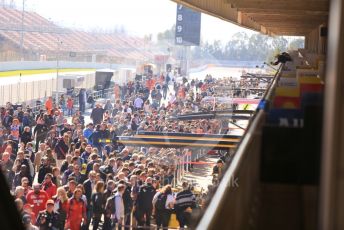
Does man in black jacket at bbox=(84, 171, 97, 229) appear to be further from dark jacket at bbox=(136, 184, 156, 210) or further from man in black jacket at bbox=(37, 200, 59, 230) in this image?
dark jacket at bbox=(136, 184, 156, 210)

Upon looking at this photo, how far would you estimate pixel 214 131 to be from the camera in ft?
70.2

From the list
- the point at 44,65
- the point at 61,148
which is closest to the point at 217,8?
the point at 61,148

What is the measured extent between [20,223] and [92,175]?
29.0 feet

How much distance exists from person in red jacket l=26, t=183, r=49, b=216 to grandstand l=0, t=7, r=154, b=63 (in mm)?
33422

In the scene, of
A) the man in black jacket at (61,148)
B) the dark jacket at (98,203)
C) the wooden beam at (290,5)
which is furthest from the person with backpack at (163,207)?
the wooden beam at (290,5)

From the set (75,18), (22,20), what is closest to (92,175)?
(22,20)

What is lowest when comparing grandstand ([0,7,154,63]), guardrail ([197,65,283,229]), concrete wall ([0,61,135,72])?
concrete wall ([0,61,135,72])

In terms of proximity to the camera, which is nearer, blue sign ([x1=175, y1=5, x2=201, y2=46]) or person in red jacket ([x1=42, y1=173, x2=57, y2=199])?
person in red jacket ([x1=42, y1=173, x2=57, y2=199])

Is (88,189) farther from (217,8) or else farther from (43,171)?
(217,8)

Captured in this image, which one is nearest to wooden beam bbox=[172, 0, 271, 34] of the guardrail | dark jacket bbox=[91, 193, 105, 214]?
dark jacket bbox=[91, 193, 105, 214]

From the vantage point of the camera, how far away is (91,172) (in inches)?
484

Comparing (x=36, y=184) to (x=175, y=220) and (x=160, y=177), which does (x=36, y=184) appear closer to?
(x=160, y=177)

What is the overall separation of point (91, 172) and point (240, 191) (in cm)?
925

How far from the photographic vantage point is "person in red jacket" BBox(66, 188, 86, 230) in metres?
11.0
